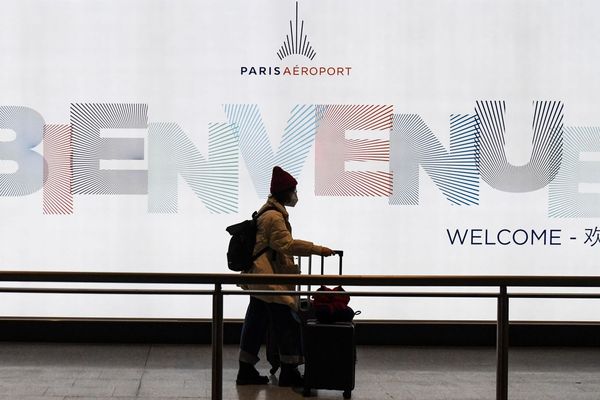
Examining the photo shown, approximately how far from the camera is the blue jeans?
235 inches

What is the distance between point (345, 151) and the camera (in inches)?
302

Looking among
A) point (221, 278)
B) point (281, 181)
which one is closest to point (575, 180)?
point (281, 181)

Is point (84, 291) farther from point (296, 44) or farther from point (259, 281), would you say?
point (296, 44)

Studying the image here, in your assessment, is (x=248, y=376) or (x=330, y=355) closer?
(x=330, y=355)

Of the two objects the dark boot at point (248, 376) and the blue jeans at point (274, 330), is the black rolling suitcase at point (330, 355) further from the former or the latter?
the dark boot at point (248, 376)

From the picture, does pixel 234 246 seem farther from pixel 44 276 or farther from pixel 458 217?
pixel 458 217

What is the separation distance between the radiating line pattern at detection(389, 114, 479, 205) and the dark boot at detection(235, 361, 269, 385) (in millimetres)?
2313

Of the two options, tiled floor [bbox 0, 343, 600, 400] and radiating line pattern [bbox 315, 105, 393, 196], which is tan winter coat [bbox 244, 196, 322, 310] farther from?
radiating line pattern [bbox 315, 105, 393, 196]

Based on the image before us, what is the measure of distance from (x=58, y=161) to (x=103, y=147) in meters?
0.43

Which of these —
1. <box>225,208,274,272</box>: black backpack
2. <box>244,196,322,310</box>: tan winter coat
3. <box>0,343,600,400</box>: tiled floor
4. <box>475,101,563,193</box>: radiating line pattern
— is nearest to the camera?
<box>0,343,600,400</box>: tiled floor

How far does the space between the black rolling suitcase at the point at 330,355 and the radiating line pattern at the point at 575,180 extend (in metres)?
2.97

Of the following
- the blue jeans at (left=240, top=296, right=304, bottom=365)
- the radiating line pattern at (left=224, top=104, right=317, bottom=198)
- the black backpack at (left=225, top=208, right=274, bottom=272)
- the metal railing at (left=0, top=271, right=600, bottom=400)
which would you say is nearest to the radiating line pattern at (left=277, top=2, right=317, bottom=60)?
the radiating line pattern at (left=224, top=104, right=317, bottom=198)

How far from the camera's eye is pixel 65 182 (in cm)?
763

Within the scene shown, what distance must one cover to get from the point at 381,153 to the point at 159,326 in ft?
8.44
